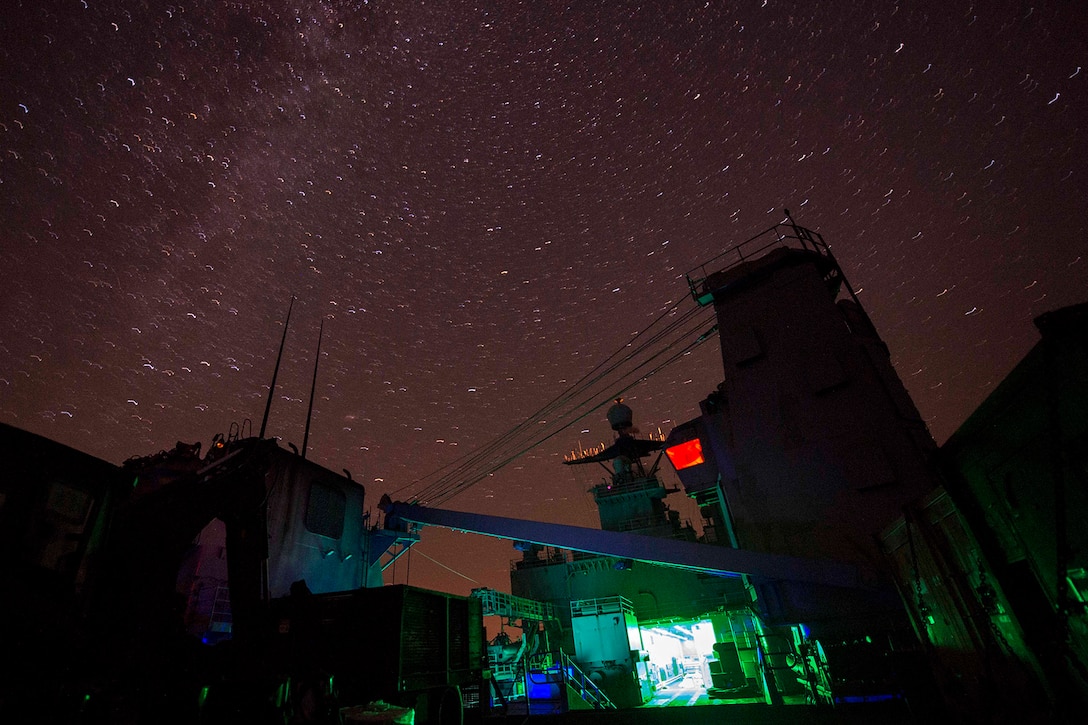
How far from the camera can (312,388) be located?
49.6 feet

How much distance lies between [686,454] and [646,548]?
5960 mm

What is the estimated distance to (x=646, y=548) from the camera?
643 inches

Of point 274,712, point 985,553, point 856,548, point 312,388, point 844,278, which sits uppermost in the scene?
point 844,278

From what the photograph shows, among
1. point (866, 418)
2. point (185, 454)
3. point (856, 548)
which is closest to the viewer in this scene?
point (856, 548)

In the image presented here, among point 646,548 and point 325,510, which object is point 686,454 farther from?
point 325,510

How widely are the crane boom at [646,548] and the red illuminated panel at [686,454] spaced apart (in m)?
4.56

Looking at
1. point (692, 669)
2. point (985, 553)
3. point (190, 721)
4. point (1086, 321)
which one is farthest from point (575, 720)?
point (692, 669)

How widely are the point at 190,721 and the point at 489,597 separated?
19279 millimetres

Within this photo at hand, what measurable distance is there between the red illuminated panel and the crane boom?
456cm

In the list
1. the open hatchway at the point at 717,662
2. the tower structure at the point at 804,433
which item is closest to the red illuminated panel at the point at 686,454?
the tower structure at the point at 804,433

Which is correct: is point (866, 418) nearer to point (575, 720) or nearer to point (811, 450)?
point (811, 450)

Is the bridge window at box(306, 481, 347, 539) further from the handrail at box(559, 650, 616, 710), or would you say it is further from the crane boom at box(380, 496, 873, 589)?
the handrail at box(559, 650, 616, 710)

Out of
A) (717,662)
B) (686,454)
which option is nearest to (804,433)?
(686,454)

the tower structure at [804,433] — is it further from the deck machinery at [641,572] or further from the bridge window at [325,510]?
the bridge window at [325,510]
